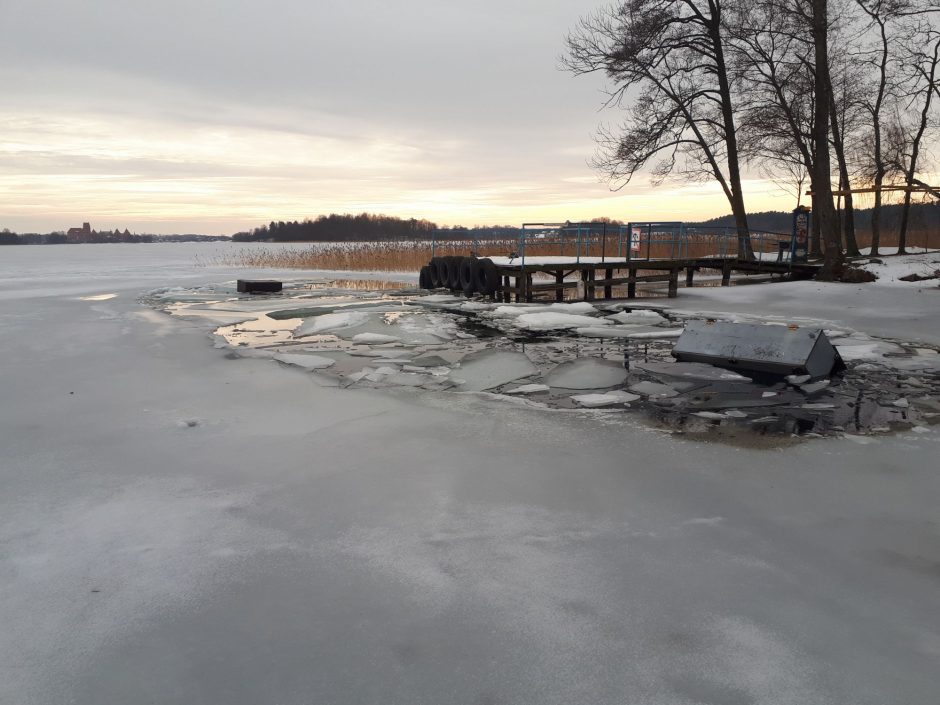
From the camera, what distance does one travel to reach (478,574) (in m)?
3.05

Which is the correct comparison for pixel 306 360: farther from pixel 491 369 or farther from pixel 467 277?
pixel 467 277

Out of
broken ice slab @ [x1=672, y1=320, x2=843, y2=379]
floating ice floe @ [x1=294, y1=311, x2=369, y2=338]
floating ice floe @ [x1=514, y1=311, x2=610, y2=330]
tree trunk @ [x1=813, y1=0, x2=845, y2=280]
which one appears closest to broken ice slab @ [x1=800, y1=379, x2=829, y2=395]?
broken ice slab @ [x1=672, y1=320, x2=843, y2=379]

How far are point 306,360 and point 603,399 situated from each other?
3.89m

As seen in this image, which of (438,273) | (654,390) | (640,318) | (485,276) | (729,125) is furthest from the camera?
(729,125)

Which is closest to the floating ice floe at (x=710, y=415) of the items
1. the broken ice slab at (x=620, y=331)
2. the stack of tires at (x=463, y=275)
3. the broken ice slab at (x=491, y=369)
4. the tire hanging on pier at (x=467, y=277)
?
the broken ice slab at (x=491, y=369)

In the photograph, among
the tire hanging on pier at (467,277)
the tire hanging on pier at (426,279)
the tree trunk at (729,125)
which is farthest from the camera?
the tree trunk at (729,125)

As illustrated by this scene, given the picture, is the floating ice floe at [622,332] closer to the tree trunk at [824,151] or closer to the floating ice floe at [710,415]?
the floating ice floe at [710,415]

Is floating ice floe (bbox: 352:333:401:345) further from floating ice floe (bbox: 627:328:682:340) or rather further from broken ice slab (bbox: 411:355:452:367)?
floating ice floe (bbox: 627:328:682:340)

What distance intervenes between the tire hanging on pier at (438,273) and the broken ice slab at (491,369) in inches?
435

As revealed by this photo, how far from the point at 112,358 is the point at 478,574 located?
23.8ft

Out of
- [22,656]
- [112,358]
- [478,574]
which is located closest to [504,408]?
[478,574]

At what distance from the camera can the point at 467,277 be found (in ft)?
60.4

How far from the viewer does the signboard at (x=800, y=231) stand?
22.3m

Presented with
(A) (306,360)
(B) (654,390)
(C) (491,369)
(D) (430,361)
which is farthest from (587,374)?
(A) (306,360)
